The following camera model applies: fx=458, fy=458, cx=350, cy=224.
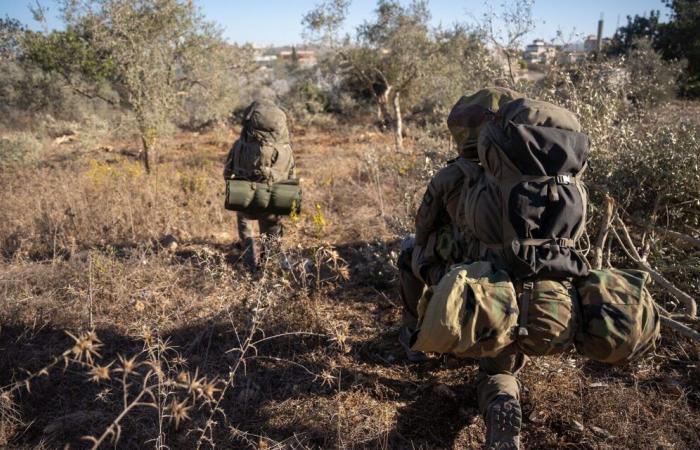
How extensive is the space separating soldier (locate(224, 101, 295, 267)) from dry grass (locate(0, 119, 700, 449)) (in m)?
0.83

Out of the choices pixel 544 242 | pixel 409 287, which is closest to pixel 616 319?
pixel 544 242

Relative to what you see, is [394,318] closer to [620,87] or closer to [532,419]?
[532,419]

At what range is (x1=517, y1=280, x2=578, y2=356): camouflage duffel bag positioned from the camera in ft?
5.98

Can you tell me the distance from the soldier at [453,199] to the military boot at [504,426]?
712mm

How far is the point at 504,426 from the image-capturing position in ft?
6.79

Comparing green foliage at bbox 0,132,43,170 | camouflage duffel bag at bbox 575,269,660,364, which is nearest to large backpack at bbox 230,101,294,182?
camouflage duffel bag at bbox 575,269,660,364

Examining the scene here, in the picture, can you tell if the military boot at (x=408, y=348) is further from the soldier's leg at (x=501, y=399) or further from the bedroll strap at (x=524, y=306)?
the bedroll strap at (x=524, y=306)

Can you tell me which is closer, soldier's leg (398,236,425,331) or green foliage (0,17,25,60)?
soldier's leg (398,236,425,331)

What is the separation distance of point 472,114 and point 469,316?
1.13 m

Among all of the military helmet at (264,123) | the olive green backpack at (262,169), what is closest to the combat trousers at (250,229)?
the olive green backpack at (262,169)

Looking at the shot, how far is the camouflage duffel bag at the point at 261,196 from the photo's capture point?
4301 millimetres

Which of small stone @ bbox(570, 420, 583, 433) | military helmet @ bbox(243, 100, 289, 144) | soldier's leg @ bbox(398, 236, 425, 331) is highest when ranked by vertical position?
military helmet @ bbox(243, 100, 289, 144)

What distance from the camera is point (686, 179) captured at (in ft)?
11.5

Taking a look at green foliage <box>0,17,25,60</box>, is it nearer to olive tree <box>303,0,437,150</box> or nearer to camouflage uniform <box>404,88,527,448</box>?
olive tree <box>303,0,437,150</box>
